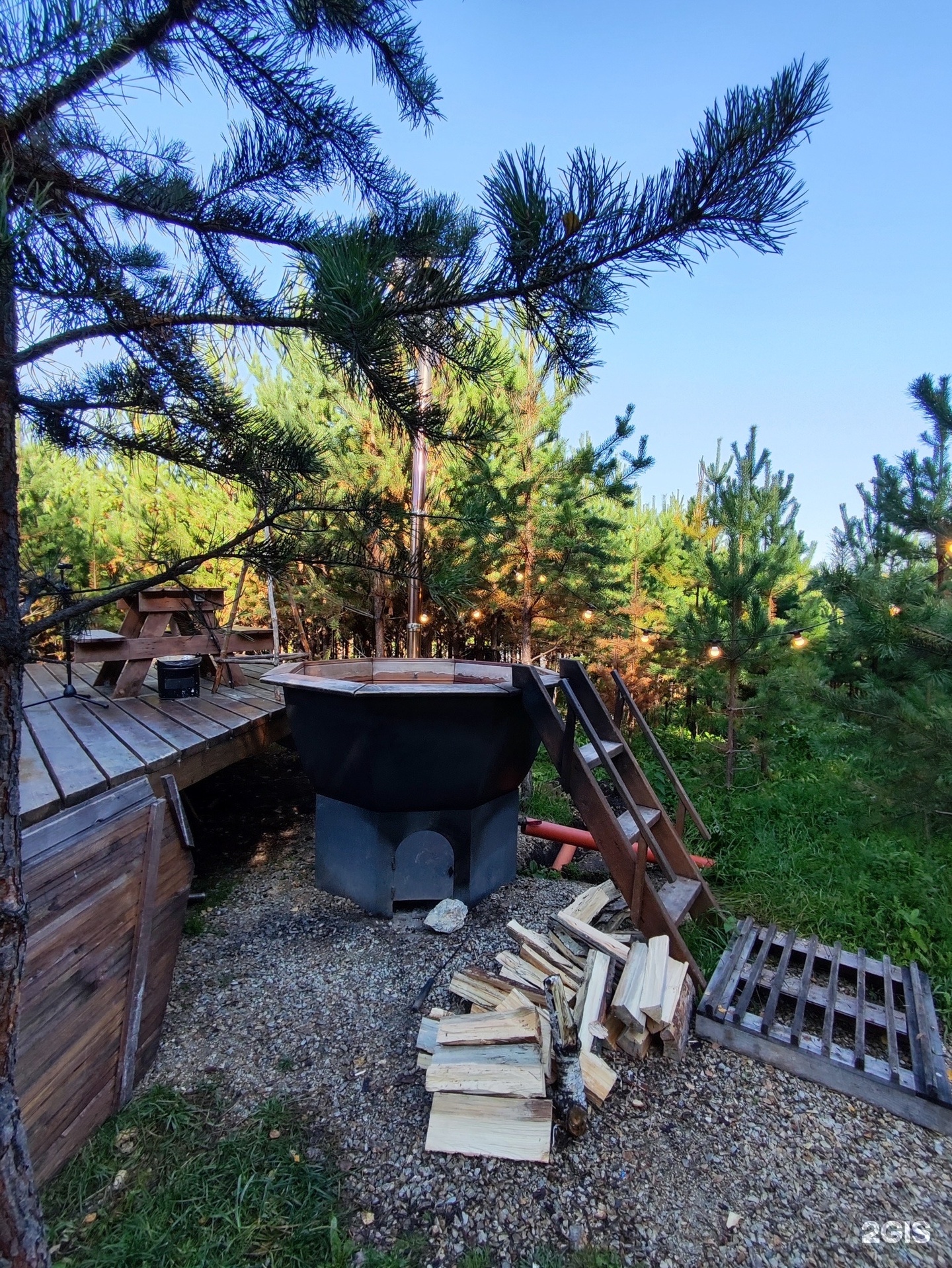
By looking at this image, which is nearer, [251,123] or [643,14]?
[251,123]

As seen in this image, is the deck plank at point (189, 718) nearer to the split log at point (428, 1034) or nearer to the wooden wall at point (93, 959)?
the wooden wall at point (93, 959)

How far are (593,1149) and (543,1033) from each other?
315mm

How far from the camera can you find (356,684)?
8.82 feet

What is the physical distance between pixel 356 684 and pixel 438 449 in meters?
1.66

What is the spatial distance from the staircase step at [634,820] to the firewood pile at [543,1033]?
1.48ft

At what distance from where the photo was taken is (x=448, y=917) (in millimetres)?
2844

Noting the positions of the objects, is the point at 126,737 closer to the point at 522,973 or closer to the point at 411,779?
the point at 411,779

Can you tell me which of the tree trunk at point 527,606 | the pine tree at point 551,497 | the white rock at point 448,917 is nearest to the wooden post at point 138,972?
the white rock at point 448,917

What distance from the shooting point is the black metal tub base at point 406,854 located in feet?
9.80

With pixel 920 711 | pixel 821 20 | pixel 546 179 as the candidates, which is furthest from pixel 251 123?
pixel 920 711

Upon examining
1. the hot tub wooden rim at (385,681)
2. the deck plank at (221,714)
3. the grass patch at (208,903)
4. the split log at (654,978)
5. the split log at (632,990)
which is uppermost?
the hot tub wooden rim at (385,681)

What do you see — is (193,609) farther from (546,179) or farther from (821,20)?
(821,20)

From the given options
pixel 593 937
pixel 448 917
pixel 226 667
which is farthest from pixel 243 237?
pixel 226 667

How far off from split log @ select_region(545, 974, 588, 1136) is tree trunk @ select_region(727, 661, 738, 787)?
133 inches
